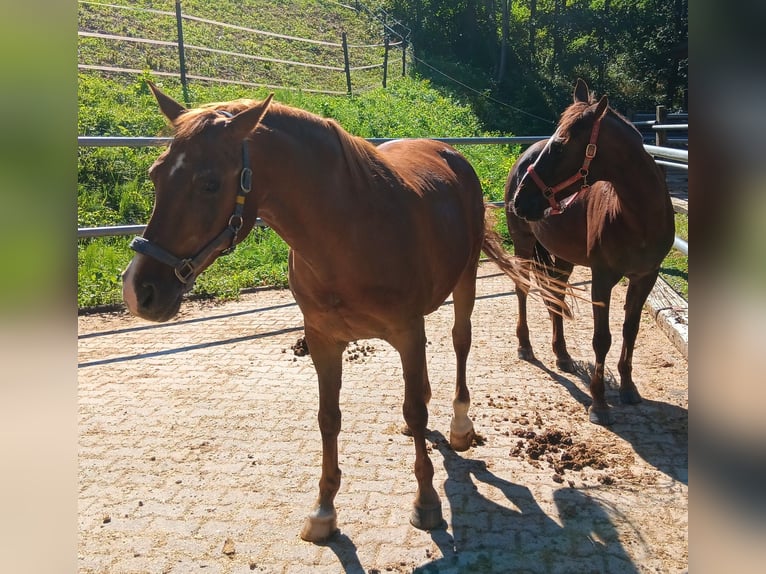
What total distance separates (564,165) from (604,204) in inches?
25.4

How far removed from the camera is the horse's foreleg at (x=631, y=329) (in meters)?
4.04

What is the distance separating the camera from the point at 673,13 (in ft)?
74.6

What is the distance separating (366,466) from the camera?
3254mm

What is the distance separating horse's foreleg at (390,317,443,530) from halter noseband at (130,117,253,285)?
3.27ft

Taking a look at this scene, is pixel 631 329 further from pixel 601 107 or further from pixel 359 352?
pixel 359 352

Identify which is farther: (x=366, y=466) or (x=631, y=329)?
(x=631, y=329)

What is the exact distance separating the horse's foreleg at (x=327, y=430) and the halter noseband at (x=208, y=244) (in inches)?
35.4

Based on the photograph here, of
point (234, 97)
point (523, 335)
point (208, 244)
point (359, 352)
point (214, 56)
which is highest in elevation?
point (214, 56)

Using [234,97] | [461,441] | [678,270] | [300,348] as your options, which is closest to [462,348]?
[461,441]

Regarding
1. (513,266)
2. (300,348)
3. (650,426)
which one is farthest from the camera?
(300,348)

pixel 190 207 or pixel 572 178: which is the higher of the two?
pixel 572 178

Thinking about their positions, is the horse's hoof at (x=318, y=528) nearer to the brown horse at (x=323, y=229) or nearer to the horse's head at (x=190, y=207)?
the brown horse at (x=323, y=229)

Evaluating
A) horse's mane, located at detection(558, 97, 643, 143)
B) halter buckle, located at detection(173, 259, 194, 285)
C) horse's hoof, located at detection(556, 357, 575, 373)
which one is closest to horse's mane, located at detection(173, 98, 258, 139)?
halter buckle, located at detection(173, 259, 194, 285)
